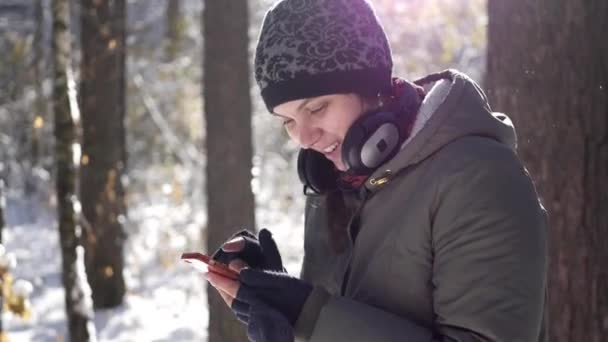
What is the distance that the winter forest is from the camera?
311 cm

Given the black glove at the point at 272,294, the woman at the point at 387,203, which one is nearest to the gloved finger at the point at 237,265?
the woman at the point at 387,203

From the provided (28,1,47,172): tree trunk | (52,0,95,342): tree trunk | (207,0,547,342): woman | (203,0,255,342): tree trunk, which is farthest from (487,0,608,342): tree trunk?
(28,1,47,172): tree trunk

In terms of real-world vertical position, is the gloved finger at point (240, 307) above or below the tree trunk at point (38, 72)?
below

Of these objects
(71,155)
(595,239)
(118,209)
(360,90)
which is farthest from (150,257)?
(360,90)

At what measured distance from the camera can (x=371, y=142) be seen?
1.79m

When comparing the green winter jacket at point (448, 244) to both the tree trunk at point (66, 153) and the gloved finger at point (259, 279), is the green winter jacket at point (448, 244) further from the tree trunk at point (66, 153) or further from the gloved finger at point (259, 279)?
the tree trunk at point (66, 153)

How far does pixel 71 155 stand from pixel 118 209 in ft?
13.6

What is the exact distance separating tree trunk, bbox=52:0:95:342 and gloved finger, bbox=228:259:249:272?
4614 mm

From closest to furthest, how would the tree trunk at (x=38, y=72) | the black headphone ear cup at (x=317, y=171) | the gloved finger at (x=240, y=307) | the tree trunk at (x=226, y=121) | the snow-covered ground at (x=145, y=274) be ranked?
1. the gloved finger at (x=240, y=307)
2. the black headphone ear cup at (x=317, y=171)
3. the tree trunk at (x=226, y=121)
4. the tree trunk at (x=38, y=72)
5. the snow-covered ground at (x=145, y=274)

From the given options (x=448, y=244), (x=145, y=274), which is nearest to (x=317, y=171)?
(x=448, y=244)

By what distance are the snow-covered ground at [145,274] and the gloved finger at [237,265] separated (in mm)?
6967

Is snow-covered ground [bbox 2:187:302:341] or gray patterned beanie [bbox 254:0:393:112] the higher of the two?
gray patterned beanie [bbox 254:0:393:112]

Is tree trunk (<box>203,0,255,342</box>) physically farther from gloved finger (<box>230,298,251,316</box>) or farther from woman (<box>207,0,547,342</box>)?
gloved finger (<box>230,298,251,316</box>)

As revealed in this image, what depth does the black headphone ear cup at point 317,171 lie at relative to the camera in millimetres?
2074
